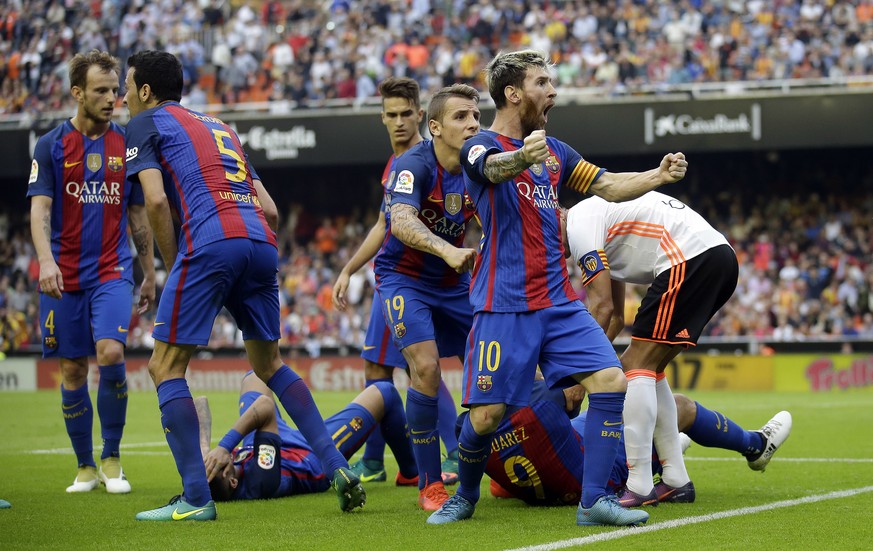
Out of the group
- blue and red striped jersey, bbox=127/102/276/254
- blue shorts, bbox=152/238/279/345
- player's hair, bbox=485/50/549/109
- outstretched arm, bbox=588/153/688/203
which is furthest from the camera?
blue and red striped jersey, bbox=127/102/276/254

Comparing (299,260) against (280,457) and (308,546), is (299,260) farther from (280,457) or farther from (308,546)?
(308,546)

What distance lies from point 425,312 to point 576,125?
17.9m

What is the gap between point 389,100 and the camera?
7.64 metres

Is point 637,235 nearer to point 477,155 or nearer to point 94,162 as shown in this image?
point 477,155

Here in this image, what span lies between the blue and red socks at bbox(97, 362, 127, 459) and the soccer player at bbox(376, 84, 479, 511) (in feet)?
6.30

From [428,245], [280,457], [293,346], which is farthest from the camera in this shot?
[293,346]

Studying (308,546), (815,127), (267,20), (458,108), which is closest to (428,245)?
(458,108)

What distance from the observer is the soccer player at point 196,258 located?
19.6ft

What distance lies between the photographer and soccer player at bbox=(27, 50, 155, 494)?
764cm

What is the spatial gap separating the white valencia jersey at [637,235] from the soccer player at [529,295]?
2.27 feet

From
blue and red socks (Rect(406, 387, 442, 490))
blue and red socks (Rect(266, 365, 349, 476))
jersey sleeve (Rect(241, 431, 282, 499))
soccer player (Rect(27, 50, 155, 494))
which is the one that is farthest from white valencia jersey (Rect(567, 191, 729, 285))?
soccer player (Rect(27, 50, 155, 494))

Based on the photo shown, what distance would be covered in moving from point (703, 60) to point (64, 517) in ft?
65.8

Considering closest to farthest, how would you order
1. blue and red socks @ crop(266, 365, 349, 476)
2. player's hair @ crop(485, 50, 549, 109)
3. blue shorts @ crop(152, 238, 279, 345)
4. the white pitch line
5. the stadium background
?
the white pitch line, player's hair @ crop(485, 50, 549, 109), blue shorts @ crop(152, 238, 279, 345), blue and red socks @ crop(266, 365, 349, 476), the stadium background

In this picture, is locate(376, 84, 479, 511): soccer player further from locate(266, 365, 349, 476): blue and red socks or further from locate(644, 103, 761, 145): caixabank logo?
locate(644, 103, 761, 145): caixabank logo
